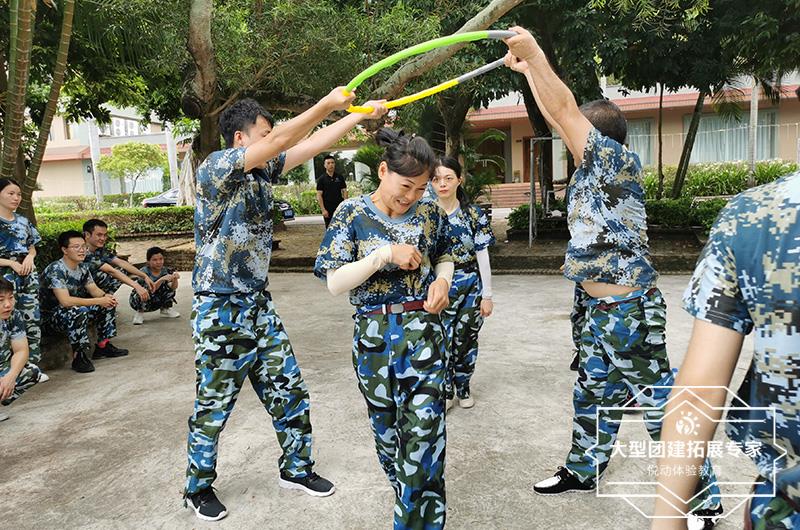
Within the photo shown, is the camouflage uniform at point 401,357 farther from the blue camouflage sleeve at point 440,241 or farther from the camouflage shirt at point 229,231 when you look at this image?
the camouflage shirt at point 229,231

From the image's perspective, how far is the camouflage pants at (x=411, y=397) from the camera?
2.32 m

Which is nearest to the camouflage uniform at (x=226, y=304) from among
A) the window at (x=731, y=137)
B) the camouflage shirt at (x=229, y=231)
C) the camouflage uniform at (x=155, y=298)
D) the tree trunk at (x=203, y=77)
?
the camouflage shirt at (x=229, y=231)

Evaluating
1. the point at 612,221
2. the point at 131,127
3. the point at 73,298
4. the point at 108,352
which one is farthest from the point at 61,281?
the point at 131,127

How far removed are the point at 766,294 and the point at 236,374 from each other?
2442 mm

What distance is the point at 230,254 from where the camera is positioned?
2.91 m

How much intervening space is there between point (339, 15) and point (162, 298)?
13.4 ft

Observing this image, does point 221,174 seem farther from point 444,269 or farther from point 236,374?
point 444,269

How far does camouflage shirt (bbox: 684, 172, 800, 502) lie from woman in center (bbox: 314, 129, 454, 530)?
128 centimetres

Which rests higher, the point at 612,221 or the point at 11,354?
the point at 612,221

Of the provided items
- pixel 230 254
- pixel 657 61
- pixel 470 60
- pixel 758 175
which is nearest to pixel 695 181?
pixel 758 175

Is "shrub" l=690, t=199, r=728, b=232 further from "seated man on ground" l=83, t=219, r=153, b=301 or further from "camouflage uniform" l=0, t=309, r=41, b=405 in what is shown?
"camouflage uniform" l=0, t=309, r=41, b=405

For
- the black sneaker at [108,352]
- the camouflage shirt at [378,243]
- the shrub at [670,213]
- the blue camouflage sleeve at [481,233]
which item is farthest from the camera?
the shrub at [670,213]

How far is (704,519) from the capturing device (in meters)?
2.61

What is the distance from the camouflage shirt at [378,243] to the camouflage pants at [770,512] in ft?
4.78
